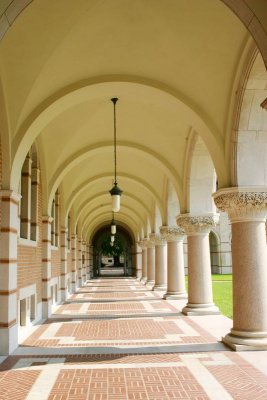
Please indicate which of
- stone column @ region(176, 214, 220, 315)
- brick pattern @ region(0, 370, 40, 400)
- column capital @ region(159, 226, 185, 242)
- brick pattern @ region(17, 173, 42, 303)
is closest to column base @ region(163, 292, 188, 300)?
column capital @ region(159, 226, 185, 242)

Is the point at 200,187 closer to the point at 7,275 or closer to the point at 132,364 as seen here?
the point at 7,275

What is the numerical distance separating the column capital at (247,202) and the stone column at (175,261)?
8424 mm

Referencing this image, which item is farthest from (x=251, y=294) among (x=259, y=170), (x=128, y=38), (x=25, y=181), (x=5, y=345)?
(x=25, y=181)

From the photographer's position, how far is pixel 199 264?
42.2ft

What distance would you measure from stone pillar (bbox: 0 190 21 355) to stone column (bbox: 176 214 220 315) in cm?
569

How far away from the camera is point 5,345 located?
8.51 m

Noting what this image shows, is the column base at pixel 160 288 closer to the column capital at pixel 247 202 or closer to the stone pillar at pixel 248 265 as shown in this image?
the stone pillar at pixel 248 265

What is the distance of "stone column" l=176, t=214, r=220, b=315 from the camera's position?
42.3 ft

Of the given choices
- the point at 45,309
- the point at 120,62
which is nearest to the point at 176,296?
the point at 45,309

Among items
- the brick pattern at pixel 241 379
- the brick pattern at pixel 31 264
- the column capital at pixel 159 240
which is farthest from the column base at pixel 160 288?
the brick pattern at pixel 241 379

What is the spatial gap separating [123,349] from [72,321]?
14.1 ft

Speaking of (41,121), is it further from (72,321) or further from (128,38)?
(72,321)

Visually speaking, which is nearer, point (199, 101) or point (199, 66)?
point (199, 66)

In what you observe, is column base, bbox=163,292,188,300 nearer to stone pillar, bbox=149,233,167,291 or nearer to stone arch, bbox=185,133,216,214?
stone pillar, bbox=149,233,167,291
